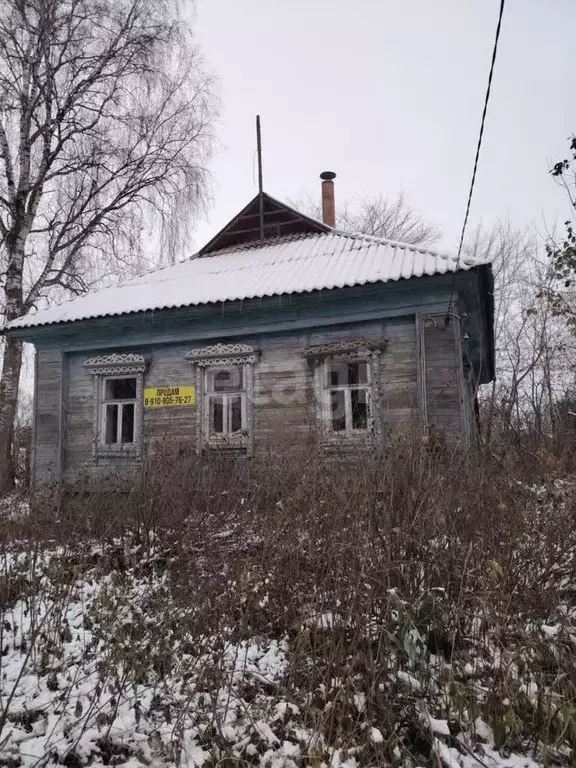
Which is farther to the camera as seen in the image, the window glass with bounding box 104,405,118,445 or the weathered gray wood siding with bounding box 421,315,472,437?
the window glass with bounding box 104,405,118,445

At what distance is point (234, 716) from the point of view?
9.02ft

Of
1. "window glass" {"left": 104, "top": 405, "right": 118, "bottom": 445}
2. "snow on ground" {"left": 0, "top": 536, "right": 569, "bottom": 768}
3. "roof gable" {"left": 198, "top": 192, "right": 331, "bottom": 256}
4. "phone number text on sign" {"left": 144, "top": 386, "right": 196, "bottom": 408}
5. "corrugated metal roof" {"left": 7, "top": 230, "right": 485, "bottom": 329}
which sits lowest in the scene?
"snow on ground" {"left": 0, "top": 536, "right": 569, "bottom": 768}

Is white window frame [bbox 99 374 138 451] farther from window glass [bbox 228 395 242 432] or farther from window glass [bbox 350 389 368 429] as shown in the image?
window glass [bbox 350 389 368 429]

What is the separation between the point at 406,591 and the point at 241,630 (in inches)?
40.4

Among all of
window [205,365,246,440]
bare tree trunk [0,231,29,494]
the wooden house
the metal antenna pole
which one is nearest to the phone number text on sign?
the wooden house

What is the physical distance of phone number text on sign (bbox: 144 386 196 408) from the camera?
8.95 m

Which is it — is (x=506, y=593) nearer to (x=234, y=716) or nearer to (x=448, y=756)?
(x=448, y=756)

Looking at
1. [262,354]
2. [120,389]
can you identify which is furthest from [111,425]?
[262,354]

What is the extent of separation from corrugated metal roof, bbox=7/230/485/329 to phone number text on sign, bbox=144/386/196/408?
145 centimetres

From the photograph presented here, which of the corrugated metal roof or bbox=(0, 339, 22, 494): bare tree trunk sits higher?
the corrugated metal roof

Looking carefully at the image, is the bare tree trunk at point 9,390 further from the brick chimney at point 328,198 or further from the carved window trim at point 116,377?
the brick chimney at point 328,198

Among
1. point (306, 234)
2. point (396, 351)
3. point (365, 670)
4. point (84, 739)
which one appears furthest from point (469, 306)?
point (84, 739)

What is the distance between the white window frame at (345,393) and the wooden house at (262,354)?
0.02 m

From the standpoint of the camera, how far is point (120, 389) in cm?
974
